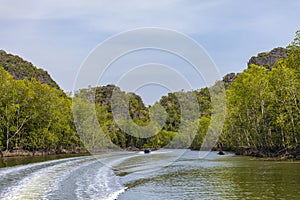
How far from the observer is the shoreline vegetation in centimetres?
5238

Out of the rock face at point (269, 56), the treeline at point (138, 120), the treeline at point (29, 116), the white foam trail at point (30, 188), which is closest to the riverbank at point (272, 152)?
the white foam trail at point (30, 188)

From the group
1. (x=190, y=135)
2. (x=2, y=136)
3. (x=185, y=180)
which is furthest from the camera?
(x=190, y=135)

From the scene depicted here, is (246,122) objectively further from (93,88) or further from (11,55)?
(11,55)

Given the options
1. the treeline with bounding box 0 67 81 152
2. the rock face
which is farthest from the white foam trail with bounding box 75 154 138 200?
the rock face

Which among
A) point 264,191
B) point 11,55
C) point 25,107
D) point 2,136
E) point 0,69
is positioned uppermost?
point 11,55

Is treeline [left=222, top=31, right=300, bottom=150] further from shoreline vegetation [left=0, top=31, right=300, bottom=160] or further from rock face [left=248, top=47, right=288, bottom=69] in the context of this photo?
rock face [left=248, top=47, right=288, bottom=69]

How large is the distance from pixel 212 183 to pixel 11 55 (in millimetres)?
169497

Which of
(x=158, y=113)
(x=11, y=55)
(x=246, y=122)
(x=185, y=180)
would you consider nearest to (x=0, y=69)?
(x=246, y=122)

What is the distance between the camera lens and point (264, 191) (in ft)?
72.5

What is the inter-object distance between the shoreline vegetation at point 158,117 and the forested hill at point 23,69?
952 millimetres

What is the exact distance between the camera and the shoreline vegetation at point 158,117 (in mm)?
52375

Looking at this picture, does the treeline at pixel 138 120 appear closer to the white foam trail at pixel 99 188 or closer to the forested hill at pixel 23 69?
the forested hill at pixel 23 69

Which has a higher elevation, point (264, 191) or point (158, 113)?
point (158, 113)

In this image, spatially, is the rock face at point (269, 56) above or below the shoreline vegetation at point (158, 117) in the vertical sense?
above
